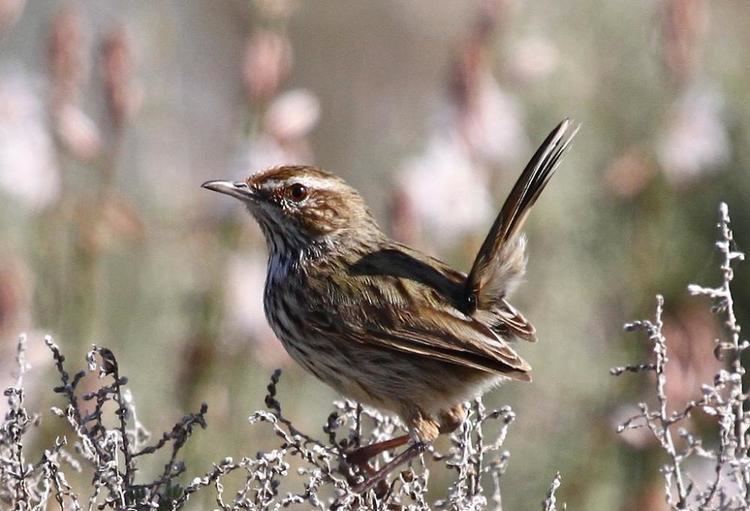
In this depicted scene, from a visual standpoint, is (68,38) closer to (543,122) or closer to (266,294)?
(266,294)

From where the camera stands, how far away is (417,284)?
5.41 m

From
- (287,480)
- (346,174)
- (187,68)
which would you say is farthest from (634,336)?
(187,68)

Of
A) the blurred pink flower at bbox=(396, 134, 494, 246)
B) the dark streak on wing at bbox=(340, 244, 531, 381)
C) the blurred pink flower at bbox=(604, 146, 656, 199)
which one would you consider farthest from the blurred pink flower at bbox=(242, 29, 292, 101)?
the blurred pink flower at bbox=(604, 146, 656, 199)

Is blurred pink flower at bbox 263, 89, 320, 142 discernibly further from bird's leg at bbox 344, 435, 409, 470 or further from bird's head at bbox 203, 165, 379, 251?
bird's leg at bbox 344, 435, 409, 470

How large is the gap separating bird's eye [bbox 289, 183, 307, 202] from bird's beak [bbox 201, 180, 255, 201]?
0.16 meters

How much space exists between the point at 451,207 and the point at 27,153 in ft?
6.69

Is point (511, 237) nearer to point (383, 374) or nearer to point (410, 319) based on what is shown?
point (410, 319)

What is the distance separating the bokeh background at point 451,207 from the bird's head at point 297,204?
0.44 meters

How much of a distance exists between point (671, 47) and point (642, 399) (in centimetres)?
166

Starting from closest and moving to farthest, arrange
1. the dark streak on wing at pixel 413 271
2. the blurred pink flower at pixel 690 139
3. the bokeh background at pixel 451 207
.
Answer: the dark streak on wing at pixel 413 271 < the bokeh background at pixel 451 207 < the blurred pink flower at pixel 690 139

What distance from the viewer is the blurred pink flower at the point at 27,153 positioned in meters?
7.00

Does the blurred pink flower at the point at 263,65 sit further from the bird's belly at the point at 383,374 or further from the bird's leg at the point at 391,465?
the bird's leg at the point at 391,465

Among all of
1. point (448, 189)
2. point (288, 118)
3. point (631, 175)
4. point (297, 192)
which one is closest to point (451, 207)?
point (448, 189)

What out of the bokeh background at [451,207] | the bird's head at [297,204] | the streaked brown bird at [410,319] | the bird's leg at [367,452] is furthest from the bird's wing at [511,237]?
the bokeh background at [451,207]
